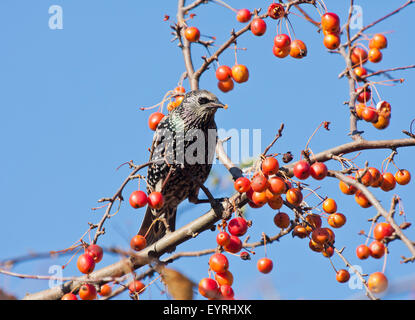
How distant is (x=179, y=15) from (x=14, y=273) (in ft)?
9.66

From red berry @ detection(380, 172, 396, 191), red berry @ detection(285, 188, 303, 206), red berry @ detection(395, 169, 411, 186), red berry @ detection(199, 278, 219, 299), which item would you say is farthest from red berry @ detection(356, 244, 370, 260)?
red berry @ detection(199, 278, 219, 299)

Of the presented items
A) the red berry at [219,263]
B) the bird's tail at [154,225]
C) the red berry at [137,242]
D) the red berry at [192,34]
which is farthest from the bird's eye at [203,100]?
the red berry at [219,263]

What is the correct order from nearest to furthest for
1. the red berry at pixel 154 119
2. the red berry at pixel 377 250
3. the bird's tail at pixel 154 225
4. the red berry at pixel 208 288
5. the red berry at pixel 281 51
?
1. the red berry at pixel 208 288
2. the red berry at pixel 377 250
3. the red berry at pixel 281 51
4. the red berry at pixel 154 119
5. the bird's tail at pixel 154 225

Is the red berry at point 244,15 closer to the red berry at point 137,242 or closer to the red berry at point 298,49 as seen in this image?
the red berry at point 298,49

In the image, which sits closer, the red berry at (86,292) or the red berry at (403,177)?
the red berry at (86,292)

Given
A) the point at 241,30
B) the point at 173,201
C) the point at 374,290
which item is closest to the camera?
the point at 374,290

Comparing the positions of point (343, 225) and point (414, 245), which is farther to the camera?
point (343, 225)

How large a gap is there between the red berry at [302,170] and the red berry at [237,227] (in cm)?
45

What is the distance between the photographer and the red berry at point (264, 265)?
355 centimetres

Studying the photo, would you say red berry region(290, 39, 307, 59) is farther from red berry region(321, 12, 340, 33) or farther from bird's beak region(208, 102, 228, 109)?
bird's beak region(208, 102, 228, 109)

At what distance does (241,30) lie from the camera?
4375 millimetres

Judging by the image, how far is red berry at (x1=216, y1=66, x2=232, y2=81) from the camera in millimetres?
4547

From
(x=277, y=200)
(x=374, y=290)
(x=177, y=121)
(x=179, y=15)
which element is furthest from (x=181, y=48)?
(x=374, y=290)

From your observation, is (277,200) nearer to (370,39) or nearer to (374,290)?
(374,290)
